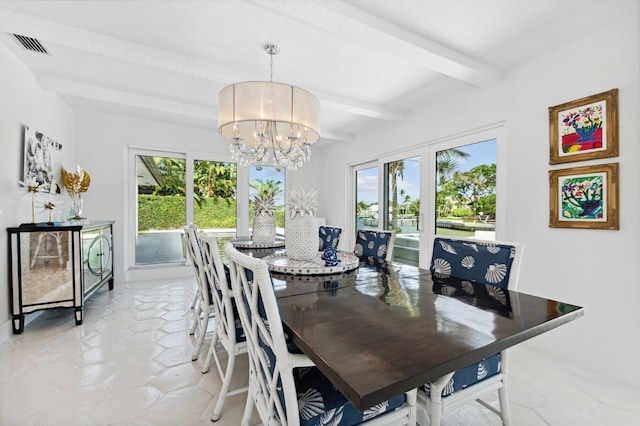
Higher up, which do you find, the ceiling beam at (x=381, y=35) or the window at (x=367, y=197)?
the ceiling beam at (x=381, y=35)

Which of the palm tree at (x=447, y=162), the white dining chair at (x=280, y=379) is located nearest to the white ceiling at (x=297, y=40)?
the palm tree at (x=447, y=162)

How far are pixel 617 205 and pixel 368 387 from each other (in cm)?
231

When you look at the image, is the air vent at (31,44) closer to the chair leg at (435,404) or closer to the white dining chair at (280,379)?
the white dining chair at (280,379)

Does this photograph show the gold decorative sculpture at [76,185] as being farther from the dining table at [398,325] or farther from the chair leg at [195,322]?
the dining table at [398,325]

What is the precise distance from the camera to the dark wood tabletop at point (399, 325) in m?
0.67

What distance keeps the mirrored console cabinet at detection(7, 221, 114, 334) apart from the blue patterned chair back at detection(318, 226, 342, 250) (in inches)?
91.4

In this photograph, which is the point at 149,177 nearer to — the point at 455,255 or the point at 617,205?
the point at 455,255

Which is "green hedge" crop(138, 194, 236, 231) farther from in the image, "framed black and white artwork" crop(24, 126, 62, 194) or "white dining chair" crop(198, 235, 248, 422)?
"white dining chair" crop(198, 235, 248, 422)

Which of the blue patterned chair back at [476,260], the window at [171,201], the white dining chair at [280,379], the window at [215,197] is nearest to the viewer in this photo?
the white dining chair at [280,379]

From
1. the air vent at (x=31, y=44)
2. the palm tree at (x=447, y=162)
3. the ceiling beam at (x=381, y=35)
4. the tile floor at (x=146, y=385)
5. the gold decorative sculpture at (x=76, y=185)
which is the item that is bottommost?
the tile floor at (x=146, y=385)

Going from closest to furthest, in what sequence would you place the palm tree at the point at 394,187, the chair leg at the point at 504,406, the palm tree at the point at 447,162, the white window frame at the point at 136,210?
the chair leg at the point at 504,406 < the palm tree at the point at 447,162 < the palm tree at the point at 394,187 < the white window frame at the point at 136,210

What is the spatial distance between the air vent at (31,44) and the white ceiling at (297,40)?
5cm

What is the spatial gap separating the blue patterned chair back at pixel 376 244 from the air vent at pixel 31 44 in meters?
3.16

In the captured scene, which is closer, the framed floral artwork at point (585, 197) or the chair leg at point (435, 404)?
the chair leg at point (435, 404)
